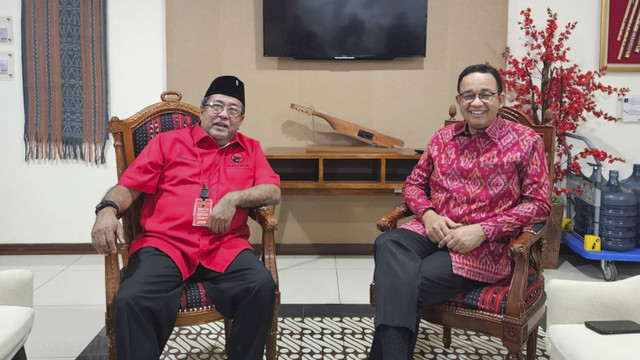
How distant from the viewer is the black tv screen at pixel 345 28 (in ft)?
11.5

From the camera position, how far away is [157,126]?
2.28 m

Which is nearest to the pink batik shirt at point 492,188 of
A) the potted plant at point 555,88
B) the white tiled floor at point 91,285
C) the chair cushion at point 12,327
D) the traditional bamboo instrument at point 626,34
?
the white tiled floor at point 91,285

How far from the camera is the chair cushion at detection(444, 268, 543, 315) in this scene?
5.71 feet

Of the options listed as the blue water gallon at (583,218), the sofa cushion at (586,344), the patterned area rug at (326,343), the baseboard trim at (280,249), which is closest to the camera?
the sofa cushion at (586,344)

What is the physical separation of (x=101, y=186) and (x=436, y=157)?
2.66 metres

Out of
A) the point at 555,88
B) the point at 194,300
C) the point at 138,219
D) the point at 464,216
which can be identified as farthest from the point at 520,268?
the point at 555,88

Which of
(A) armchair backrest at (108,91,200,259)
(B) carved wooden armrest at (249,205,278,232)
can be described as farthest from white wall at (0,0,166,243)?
(B) carved wooden armrest at (249,205,278,232)

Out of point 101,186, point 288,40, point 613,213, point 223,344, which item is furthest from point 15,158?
point 613,213

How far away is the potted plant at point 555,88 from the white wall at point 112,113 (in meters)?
0.09

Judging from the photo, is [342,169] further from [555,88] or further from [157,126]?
[157,126]

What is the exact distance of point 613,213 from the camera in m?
3.17

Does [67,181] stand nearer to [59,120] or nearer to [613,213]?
[59,120]

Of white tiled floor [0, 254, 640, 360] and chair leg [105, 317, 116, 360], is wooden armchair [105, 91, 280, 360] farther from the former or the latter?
white tiled floor [0, 254, 640, 360]

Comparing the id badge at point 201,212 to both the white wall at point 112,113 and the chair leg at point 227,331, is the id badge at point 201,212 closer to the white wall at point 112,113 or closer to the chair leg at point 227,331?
the chair leg at point 227,331
